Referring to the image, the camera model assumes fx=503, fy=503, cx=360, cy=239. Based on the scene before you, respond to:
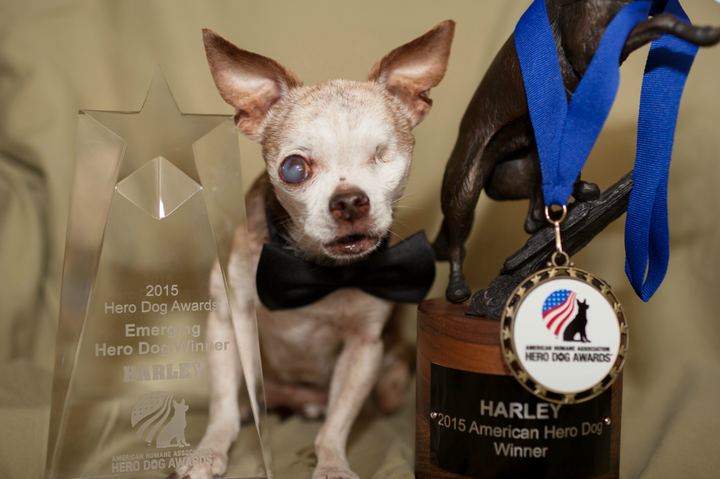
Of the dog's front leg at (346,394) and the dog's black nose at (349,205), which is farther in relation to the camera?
the dog's front leg at (346,394)

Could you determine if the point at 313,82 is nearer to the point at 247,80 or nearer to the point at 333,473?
the point at 247,80

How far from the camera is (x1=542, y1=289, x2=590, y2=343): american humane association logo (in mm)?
883

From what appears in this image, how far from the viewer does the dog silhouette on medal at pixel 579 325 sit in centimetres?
88

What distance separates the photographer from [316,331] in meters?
1.41

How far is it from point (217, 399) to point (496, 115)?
0.90 m

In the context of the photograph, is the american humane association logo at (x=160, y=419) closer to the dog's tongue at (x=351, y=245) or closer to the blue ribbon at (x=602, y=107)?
the dog's tongue at (x=351, y=245)

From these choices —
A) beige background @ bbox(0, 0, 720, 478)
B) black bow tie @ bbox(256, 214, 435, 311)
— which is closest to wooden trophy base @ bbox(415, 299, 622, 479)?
black bow tie @ bbox(256, 214, 435, 311)

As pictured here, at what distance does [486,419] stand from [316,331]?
59 centimetres

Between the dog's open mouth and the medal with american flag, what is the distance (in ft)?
1.13

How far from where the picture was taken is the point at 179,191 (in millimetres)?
1113

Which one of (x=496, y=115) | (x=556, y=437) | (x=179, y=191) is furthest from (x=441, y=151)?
(x=556, y=437)

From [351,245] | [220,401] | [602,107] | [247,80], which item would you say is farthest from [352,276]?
[602,107]

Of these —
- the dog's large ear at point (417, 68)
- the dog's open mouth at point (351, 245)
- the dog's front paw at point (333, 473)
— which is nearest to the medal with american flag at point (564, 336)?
the dog's open mouth at point (351, 245)

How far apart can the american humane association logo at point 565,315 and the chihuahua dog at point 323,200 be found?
0.38 metres
